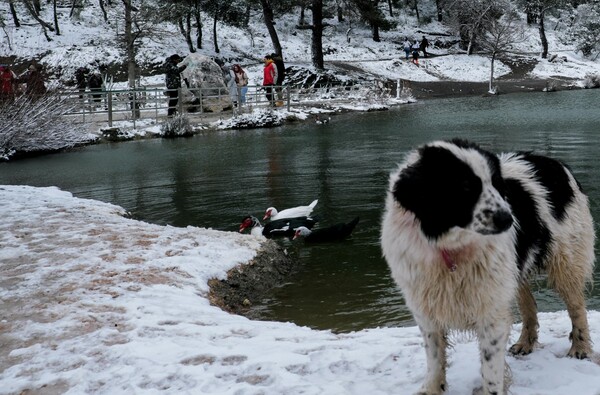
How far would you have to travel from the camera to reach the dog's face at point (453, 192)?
3160 mm

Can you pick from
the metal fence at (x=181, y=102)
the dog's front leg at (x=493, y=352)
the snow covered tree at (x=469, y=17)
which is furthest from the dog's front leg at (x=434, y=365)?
the snow covered tree at (x=469, y=17)

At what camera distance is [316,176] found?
15.0 meters

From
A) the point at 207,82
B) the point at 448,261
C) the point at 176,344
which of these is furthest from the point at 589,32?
the point at 448,261

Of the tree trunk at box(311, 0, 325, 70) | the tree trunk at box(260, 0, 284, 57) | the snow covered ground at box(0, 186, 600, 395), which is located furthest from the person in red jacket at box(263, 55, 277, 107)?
the snow covered ground at box(0, 186, 600, 395)

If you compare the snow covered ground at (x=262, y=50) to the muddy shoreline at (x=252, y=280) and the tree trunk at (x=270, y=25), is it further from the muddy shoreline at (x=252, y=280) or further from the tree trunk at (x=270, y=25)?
the muddy shoreline at (x=252, y=280)

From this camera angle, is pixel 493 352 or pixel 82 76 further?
pixel 82 76

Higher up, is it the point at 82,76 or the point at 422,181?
the point at 82,76

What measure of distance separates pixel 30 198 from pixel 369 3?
35.1 meters

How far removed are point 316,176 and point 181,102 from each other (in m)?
13.4

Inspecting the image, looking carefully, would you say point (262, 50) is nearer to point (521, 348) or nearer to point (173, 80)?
point (173, 80)

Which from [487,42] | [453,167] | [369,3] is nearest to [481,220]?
[453,167]

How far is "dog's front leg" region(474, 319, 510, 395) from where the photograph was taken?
3.48m

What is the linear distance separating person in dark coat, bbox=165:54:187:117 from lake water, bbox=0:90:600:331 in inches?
135

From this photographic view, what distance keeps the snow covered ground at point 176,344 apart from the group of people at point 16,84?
14.4 metres
